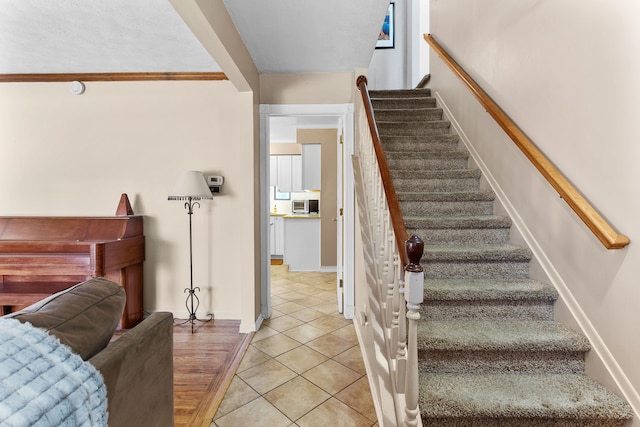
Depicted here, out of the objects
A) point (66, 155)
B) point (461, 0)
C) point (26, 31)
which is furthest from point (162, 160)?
point (461, 0)

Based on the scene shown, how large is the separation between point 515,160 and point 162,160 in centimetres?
313

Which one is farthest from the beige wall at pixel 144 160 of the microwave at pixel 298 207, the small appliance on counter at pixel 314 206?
the microwave at pixel 298 207

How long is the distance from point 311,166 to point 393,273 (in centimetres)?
402

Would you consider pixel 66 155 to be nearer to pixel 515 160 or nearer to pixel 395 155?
pixel 395 155

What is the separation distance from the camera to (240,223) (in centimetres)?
309

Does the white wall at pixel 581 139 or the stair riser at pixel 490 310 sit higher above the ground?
the white wall at pixel 581 139

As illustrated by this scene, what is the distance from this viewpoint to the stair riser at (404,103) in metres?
3.69

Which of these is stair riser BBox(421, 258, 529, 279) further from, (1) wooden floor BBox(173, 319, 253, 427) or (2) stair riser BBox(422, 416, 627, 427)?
(1) wooden floor BBox(173, 319, 253, 427)

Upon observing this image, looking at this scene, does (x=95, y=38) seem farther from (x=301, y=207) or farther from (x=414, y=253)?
(x=301, y=207)

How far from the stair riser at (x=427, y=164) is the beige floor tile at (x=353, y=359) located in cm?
161

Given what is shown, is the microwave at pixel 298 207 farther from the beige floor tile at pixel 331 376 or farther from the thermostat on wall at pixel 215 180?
the beige floor tile at pixel 331 376

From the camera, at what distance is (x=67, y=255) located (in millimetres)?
2645

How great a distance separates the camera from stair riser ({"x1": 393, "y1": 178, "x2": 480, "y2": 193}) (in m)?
2.69

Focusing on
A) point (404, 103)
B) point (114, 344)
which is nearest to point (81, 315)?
point (114, 344)
